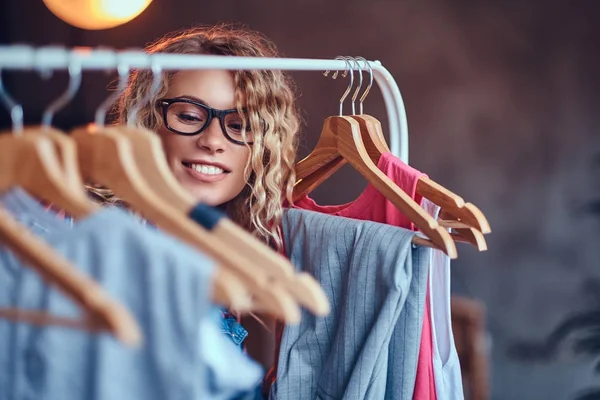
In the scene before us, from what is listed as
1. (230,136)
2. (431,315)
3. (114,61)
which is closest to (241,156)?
(230,136)

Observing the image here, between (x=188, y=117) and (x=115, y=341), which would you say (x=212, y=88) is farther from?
(x=115, y=341)

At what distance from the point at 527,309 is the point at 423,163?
85 cm

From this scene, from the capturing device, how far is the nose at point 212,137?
1.38 meters

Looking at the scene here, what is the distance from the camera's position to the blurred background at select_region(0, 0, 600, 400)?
329 cm

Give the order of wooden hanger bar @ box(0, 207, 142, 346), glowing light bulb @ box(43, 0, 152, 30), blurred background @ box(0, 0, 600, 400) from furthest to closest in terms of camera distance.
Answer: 1. blurred background @ box(0, 0, 600, 400)
2. glowing light bulb @ box(43, 0, 152, 30)
3. wooden hanger bar @ box(0, 207, 142, 346)

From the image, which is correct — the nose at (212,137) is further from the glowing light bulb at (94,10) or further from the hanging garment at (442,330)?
the glowing light bulb at (94,10)

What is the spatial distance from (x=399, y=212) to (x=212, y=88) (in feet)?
1.51

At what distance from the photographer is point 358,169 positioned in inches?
50.8

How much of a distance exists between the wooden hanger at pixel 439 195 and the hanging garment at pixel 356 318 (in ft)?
0.26

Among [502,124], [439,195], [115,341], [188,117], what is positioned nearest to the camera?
[115,341]

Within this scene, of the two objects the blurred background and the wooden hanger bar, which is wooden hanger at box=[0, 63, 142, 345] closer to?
the wooden hanger bar

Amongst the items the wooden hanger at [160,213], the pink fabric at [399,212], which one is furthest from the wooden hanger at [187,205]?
the pink fabric at [399,212]

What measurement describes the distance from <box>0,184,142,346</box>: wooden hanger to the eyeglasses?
2.27 ft

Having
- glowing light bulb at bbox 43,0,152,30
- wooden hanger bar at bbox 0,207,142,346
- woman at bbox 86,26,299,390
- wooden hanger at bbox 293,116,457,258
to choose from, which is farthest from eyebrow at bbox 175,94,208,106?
glowing light bulb at bbox 43,0,152,30
